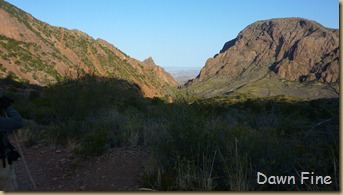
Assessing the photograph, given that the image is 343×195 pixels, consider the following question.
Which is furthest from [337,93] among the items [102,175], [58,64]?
[58,64]

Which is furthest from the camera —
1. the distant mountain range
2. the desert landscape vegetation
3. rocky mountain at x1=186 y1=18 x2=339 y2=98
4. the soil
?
rocky mountain at x1=186 y1=18 x2=339 y2=98

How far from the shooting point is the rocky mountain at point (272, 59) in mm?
113562

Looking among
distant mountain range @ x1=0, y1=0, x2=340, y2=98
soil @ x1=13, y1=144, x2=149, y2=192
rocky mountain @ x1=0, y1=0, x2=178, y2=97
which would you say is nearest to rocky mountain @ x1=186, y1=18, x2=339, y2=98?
distant mountain range @ x1=0, y1=0, x2=340, y2=98

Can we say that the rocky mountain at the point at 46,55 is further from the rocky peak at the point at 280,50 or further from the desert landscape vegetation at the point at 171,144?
the rocky peak at the point at 280,50

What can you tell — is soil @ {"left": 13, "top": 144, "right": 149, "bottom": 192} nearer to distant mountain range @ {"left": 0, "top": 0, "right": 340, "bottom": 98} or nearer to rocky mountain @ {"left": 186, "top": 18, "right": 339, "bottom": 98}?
distant mountain range @ {"left": 0, "top": 0, "right": 340, "bottom": 98}

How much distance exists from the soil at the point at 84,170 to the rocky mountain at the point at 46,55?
2408 centimetres

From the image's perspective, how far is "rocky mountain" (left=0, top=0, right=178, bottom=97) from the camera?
1660 inches

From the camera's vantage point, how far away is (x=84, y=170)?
7656 millimetres

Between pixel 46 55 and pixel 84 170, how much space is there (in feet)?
154

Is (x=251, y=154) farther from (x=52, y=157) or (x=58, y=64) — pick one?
(x=58, y=64)

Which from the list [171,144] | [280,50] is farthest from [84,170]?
[280,50]

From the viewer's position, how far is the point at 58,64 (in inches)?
1986

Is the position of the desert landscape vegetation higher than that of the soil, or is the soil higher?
the desert landscape vegetation

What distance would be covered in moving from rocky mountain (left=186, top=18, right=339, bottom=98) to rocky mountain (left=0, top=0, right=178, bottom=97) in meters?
46.7
